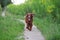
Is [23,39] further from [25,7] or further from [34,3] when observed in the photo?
[25,7]

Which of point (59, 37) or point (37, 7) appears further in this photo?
point (37, 7)

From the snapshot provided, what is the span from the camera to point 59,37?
13.9 metres

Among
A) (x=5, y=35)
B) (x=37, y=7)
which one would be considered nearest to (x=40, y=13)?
(x=37, y=7)

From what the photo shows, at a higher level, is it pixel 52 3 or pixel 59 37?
pixel 52 3

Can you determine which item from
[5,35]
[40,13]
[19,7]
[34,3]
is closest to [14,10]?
[19,7]

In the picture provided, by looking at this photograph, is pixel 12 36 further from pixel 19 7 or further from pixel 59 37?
pixel 19 7

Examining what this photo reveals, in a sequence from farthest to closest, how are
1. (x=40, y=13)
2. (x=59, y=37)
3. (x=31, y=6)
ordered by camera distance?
(x=31, y=6)
(x=40, y=13)
(x=59, y=37)

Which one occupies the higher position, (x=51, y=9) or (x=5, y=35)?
(x=51, y=9)

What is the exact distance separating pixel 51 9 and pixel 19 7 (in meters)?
23.7

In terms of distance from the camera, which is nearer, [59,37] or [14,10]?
[59,37]

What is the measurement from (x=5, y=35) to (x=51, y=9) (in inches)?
104

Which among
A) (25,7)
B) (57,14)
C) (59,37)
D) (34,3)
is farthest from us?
(25,7)

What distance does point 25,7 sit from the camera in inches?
1483

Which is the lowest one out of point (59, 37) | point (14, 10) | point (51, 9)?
point (14, 10)
